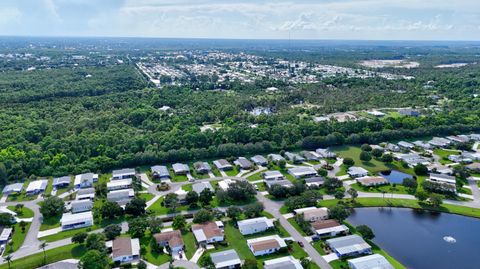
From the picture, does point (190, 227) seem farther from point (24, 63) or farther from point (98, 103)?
point (24, 63)

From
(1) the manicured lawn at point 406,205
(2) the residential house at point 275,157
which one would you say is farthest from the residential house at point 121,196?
(1) the manicured lawn at point 406,205

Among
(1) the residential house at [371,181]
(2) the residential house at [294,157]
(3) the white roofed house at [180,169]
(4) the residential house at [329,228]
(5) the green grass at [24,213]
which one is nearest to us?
(4) the residential house at [329,228]

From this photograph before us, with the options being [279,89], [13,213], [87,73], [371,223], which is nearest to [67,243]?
[13,213]

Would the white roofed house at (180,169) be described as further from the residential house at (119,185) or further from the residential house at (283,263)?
the residential house at (283,263)

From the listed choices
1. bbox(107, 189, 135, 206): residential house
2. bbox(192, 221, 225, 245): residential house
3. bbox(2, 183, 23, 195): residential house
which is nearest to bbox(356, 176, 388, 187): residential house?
bbox(192, 221, 225, 245): residential house

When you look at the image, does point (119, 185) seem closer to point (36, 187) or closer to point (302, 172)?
point (36, 187)

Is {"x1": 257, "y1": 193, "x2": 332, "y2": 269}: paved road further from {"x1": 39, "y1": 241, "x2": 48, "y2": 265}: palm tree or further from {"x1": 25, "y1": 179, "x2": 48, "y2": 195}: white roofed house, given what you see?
{"x1": 25, "y1": 179, "x2": 48, "y2": 195}: white roofed house

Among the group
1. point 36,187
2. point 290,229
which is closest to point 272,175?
point 290,229
